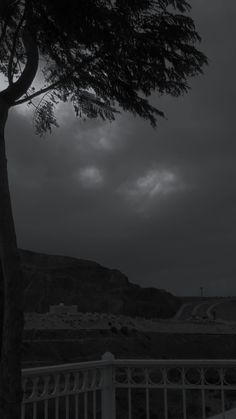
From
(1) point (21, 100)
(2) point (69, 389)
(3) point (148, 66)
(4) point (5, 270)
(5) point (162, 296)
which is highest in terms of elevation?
(5) point (162, 296)

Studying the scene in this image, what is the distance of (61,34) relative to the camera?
6484 millimetres

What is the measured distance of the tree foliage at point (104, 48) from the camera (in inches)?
246

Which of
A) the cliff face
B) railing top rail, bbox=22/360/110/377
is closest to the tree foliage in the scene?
railing top rail, bbox=22/360/110/377

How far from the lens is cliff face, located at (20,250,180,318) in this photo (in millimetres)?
145125

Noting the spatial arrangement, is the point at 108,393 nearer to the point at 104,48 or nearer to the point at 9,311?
the point at 9,311

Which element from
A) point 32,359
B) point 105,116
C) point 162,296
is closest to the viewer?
point 105,116

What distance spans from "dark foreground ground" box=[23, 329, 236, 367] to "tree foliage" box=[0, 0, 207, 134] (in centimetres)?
5617

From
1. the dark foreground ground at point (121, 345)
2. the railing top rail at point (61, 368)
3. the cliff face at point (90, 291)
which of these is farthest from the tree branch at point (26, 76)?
the cliff face at point (90, 291)

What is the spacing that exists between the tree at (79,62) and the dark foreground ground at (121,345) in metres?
56.2

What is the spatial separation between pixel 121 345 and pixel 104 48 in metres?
69.2

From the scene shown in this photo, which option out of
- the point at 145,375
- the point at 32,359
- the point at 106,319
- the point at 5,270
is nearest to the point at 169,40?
the point at 5,270

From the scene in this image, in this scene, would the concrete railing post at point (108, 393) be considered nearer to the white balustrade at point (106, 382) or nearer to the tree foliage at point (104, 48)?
the white balustrade at point (106, 382)

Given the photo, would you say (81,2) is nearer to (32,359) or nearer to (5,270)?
(5,270)

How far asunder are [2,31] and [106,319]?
3567 inches
